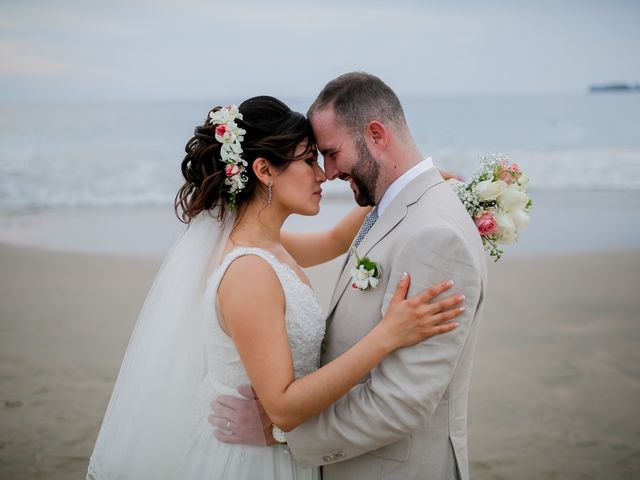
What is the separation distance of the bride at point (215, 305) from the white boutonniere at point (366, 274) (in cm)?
35

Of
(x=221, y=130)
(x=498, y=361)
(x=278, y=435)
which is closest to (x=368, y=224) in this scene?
(x=221, y=130)

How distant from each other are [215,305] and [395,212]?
874 millimetres

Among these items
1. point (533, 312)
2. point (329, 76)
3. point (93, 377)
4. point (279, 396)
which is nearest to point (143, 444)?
point (279, 396)

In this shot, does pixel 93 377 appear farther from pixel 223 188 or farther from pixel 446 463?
pixel 446 463

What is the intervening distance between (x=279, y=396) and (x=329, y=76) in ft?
142

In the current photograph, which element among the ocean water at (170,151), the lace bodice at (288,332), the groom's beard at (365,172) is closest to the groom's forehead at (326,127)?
the groom's beard at (365,172)

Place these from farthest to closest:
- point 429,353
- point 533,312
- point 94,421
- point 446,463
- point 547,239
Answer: point 547,239 < point 533,312 < point 94,421 < point 446,463 < point 429,353

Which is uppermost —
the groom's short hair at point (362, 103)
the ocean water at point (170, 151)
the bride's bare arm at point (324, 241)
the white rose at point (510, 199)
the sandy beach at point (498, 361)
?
the groom's short hair at point (362, 103)

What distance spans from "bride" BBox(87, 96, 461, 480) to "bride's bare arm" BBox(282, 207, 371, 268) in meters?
0.84

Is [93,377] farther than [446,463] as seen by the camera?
Yes

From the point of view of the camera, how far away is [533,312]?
302 inches

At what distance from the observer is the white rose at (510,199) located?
274 cm

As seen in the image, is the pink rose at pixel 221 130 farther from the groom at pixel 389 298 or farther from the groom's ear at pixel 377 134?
the groom's ear at pixel 377 134

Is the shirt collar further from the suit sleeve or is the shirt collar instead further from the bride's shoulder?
the bride's shoulder
